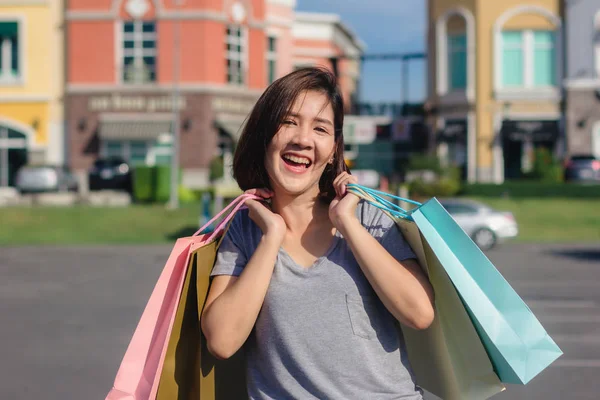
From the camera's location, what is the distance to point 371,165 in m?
53.5

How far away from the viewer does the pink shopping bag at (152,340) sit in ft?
8.02

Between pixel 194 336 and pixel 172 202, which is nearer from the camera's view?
pixel 194 336

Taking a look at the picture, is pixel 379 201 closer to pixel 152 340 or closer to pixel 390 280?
pixel 390 280

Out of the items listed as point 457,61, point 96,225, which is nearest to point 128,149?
point 96,225

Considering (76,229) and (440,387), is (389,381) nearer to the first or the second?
(440,387)

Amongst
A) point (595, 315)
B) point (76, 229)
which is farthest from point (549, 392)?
point (76, 229)

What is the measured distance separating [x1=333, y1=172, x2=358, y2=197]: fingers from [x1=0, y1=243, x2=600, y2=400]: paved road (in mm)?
4889

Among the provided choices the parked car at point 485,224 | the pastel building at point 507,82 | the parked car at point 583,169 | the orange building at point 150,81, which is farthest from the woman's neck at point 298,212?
the pastel building at point 507,82

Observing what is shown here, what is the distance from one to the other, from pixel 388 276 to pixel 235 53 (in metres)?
41.3

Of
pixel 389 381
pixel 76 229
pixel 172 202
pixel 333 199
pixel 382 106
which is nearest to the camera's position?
pixel 389 381

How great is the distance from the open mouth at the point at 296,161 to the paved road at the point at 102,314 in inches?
194

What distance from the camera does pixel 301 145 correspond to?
2.53 m

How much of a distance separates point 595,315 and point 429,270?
9.54m

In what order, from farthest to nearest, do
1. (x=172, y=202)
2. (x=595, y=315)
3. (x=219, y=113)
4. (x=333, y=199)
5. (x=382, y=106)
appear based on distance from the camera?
(x=382, y=106) < (x=219, y=113) < (x=172, y=202) < (x=595, y=315) < (x=333, y=199)
